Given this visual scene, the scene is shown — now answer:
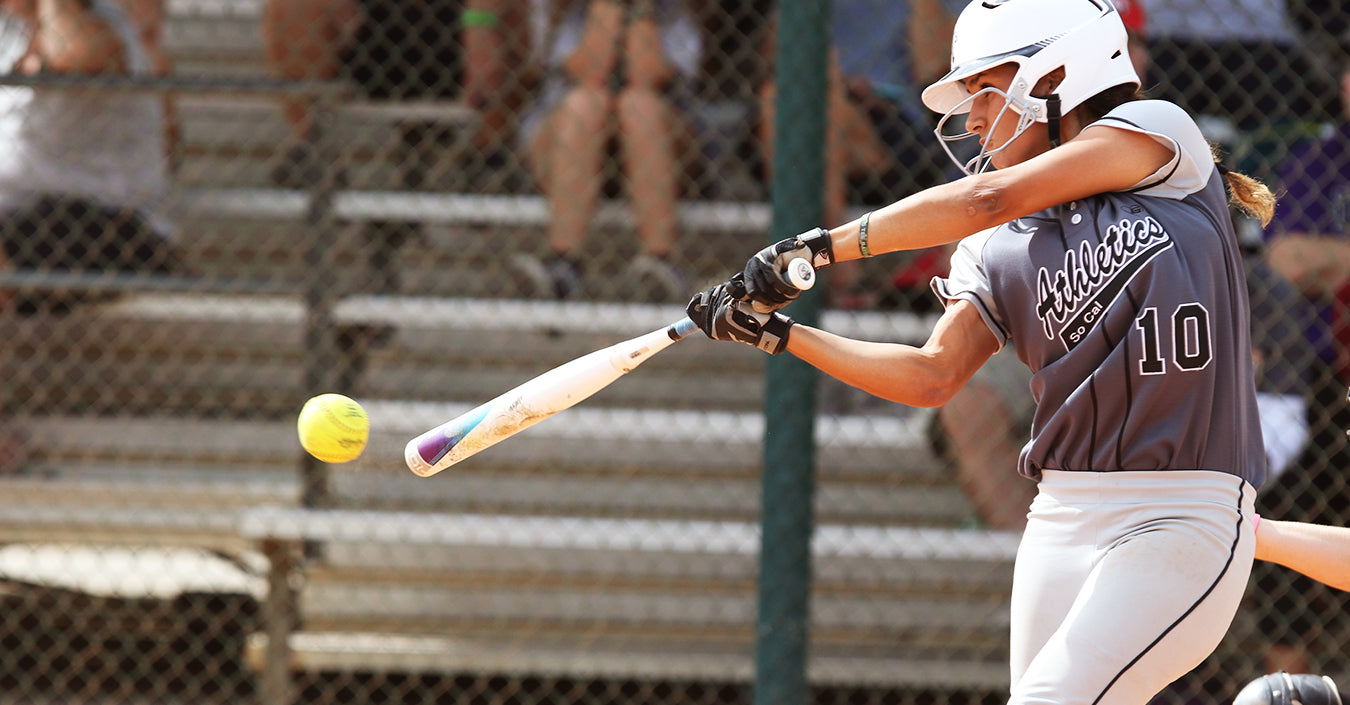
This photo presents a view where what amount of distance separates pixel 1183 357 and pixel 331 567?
293 centimetres

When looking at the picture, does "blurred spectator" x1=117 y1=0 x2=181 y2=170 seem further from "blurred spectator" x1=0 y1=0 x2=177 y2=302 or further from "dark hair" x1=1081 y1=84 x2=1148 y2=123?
"dark hair" x1=1081 y1=84 x2=1148 y2=123

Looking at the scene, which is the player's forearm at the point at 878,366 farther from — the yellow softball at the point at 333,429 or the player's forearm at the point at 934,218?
the yellow softball at the point at 333,429

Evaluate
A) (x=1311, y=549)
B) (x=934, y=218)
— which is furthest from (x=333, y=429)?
(x=1311, y=549)

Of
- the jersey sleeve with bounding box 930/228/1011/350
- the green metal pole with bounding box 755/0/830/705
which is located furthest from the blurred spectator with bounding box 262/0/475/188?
the jersey sleeve with bounding box 930/228/1011/350

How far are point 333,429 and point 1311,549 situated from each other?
1700 mm

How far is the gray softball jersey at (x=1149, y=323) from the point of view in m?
1.98

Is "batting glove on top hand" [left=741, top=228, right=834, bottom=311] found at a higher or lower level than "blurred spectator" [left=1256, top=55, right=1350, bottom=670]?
higher

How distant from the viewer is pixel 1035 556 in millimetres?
2086

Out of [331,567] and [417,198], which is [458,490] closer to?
[331,567]

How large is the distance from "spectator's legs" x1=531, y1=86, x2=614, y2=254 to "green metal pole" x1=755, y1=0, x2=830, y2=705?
103 centimetres

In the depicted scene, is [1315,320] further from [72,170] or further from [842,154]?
[72,170]

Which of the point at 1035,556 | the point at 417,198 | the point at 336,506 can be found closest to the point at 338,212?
the point at 417,198

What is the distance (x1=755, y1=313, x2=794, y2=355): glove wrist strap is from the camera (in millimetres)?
2207

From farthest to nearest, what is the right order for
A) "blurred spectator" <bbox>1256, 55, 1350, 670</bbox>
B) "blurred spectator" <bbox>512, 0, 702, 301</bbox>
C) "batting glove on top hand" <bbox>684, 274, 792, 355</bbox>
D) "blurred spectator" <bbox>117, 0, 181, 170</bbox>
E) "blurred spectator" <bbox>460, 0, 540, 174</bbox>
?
1. "blurred spectator" <bbox>117, 0, 181, 170</bbox>
2. "blurred spectator" <bbox>460, 0, 540, 174</bbox>
3. "blurred spectator" <bbox>512, 0, 702, 301</bbox>
4. "blurred spectator" <bbox>1256, 55, 1350, 670</bbox>
5. "batting glove on top hand" <bbox>684, 274, 792, 355</bbox>
